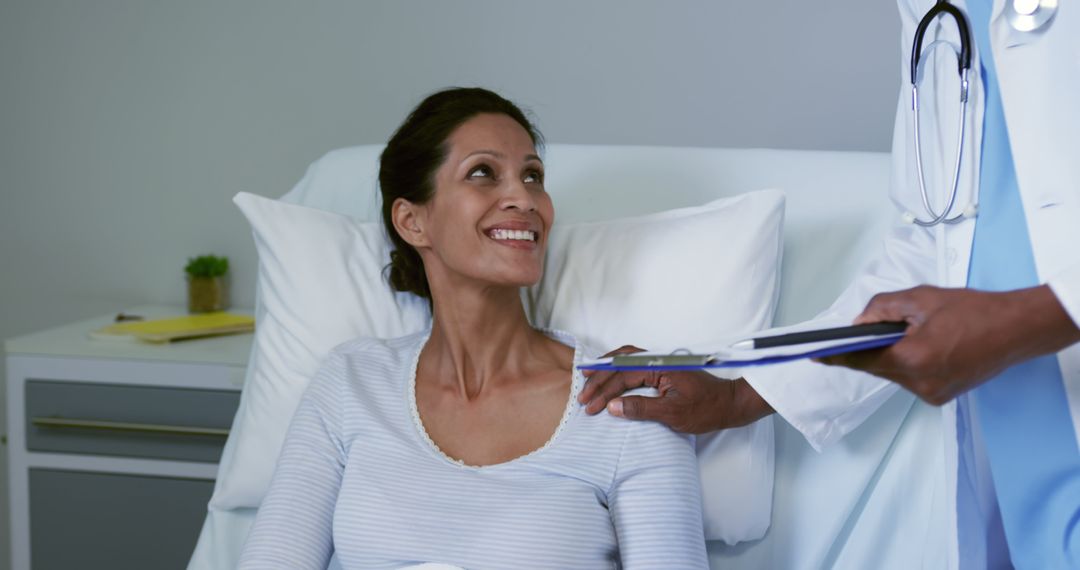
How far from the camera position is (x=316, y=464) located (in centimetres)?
133

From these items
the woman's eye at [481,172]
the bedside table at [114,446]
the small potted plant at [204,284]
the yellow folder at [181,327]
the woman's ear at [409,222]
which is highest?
the woman's eye at [481,172]

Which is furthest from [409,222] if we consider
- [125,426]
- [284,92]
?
[284,92]

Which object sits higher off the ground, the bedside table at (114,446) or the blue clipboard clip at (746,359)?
the blue clipboard clip at (746,359)

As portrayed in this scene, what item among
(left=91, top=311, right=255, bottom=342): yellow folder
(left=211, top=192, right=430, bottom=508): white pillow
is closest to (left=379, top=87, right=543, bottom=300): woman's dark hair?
(left=211, top=192, right=430, bottom=508): white pillow

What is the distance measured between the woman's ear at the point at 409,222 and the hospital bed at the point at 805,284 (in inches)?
11.6

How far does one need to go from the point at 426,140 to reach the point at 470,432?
389mm

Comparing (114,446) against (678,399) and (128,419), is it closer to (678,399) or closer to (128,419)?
(128,419)

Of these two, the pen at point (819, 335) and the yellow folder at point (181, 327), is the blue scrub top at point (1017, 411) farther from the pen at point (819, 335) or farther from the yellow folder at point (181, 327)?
the yellow folder at point (181, 327)

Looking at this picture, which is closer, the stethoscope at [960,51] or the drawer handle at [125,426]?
the stethoscope at [960,51]

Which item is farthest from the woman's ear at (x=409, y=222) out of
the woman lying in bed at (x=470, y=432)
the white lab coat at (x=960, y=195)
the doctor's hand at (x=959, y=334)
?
the doctor's hand at (x=959, y=334)

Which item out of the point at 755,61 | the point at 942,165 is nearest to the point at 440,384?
the point at 942,165

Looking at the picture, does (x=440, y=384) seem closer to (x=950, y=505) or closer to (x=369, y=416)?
(x=369, y=416)

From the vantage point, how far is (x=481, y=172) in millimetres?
1400

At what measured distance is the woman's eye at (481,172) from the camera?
139cm
